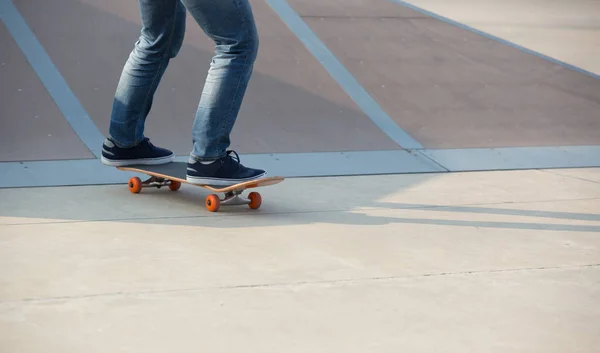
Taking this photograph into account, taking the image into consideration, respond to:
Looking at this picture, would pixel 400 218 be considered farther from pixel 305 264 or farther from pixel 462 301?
pixel 462 301

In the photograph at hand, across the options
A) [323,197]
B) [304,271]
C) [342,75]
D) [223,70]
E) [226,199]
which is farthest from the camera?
[342,75]

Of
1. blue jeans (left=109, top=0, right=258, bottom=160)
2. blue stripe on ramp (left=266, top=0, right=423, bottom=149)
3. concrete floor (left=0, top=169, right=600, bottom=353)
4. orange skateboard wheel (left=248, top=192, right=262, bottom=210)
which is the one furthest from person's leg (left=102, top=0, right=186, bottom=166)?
blue stripe on ramp (left=266, top=0, right=423, bottom=149)

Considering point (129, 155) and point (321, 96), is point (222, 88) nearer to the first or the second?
point (129, 155)

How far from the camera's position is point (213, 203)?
3.41 metres

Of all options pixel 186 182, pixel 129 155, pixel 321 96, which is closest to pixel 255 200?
pixel 186 182

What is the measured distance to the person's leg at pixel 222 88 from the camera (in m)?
3.30

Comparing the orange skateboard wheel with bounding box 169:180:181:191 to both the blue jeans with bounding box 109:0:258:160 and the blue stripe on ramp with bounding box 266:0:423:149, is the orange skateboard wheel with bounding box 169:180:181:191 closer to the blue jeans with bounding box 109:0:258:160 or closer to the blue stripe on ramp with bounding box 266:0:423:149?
the blue jeans with bounding box 109:0:258:160

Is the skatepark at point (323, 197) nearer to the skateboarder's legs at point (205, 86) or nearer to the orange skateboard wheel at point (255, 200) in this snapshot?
the orange skateboard wheel at point (255, 200)

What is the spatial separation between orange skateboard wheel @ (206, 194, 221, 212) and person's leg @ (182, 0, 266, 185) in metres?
0.06

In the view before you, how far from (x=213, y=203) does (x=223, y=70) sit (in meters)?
0.50

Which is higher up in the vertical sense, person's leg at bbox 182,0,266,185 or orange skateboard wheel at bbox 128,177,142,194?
person's leg at bbox 182,0,266,185

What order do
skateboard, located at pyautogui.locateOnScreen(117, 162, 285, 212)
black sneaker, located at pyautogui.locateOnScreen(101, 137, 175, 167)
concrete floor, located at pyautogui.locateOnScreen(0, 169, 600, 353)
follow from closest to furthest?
concrete floor, located at pyautogui.locateOnScreen(0, 169, 600, 353)
skateboard, located at pyautogui.locateOnScreen(117, 162, 285, 212)
black sneaker, located at pyautogui.locateOnScreen(101, 137, 175, 167)

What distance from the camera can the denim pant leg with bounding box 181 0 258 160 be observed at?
10.8 feet

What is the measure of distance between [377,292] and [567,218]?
50.3 inches
